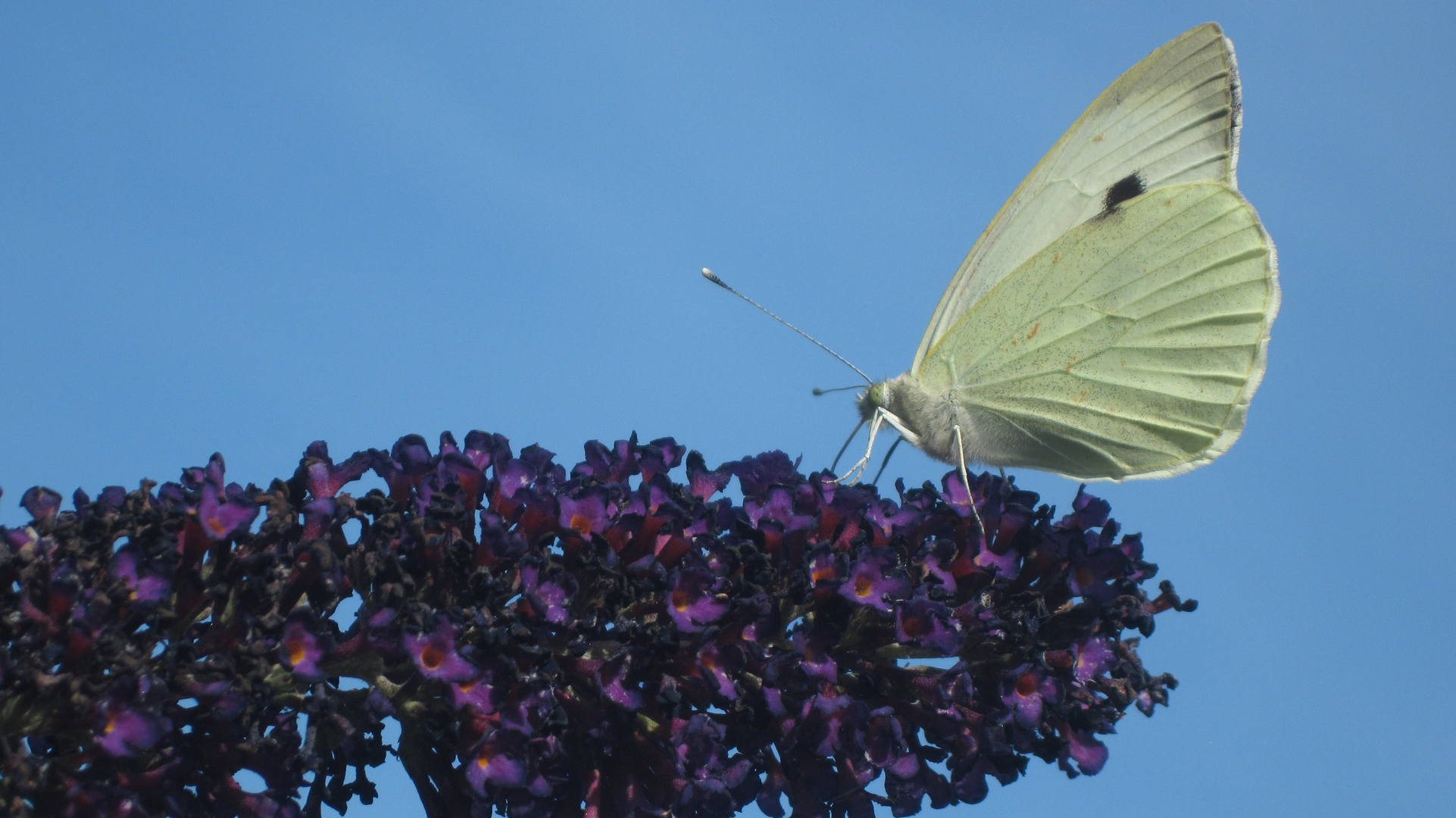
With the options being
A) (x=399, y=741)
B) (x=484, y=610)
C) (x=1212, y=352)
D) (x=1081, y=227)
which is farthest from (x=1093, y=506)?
(x=399, y=741)

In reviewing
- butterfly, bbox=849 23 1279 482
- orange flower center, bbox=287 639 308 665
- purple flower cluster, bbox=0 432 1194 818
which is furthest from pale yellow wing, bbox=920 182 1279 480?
orange flower center, bbox=287 639 308 665

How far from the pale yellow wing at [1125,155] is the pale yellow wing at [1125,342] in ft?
0.35

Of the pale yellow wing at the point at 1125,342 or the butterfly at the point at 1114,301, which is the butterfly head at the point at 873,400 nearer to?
the butterfly at the point at 1114,301

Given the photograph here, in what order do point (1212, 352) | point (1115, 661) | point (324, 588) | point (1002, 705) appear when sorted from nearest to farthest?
point (324, 588), point (1002, 705), point (1115, 661), point (1212, 352)

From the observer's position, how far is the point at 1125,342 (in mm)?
4082

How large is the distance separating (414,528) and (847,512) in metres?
1.21

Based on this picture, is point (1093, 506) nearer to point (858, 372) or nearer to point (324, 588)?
point (858, 372)

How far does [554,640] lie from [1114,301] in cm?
264

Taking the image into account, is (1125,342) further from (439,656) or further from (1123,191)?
(439,656)

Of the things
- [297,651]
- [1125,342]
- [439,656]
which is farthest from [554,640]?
[1125,342]

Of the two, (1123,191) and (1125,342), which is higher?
(1123,191)

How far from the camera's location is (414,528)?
260 cm

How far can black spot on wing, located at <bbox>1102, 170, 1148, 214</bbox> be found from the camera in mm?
4156

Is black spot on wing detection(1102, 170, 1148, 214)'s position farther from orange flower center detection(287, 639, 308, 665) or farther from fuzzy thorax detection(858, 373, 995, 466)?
orange flower center detection(287, 639, 308, 665)
